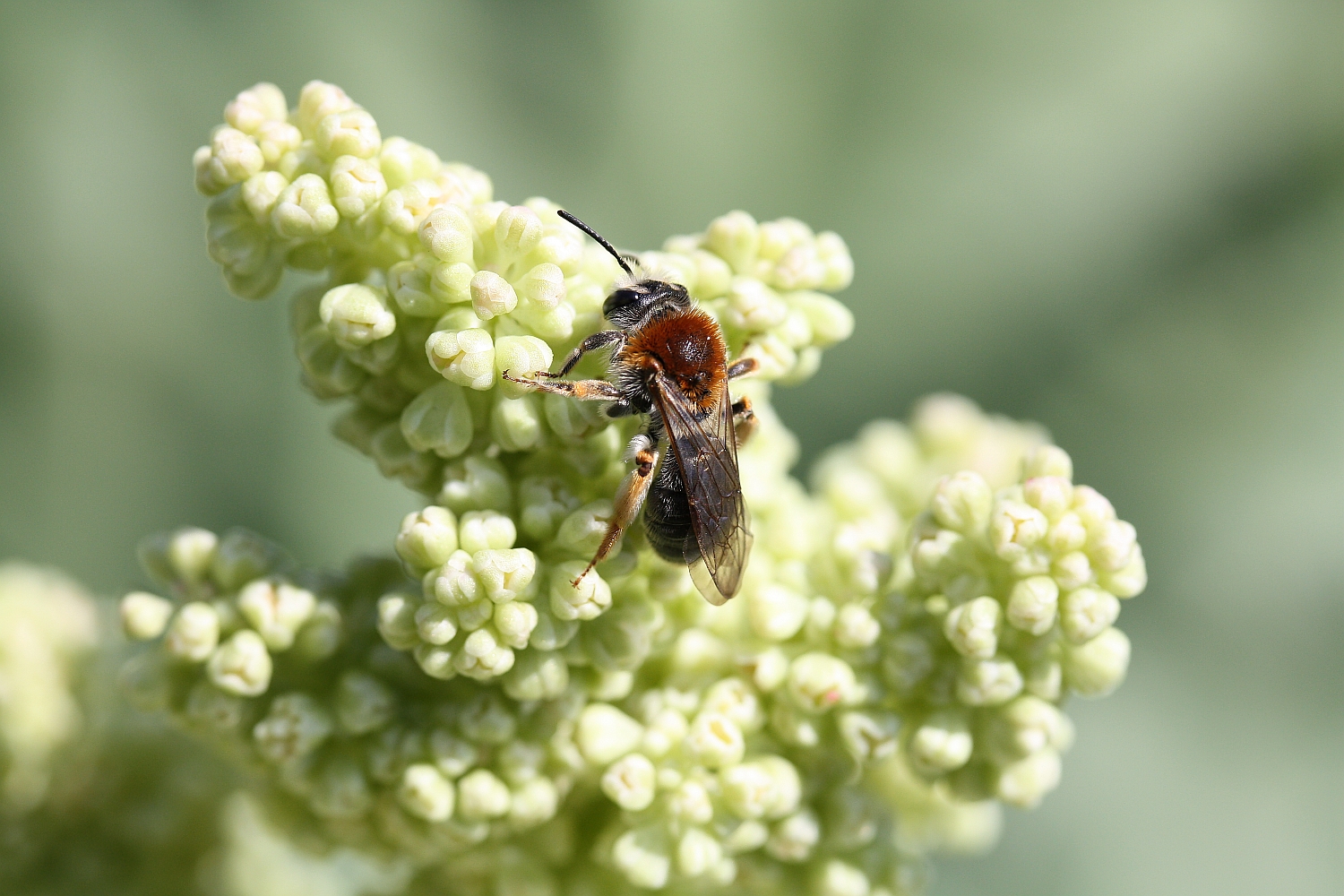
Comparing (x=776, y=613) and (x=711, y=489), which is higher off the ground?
(x=711, y=489)

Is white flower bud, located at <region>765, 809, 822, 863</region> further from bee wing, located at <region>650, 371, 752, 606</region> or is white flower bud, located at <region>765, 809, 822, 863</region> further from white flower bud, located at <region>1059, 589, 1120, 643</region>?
white flower bud, located at <region>1059, 589, 1120, 643</region>

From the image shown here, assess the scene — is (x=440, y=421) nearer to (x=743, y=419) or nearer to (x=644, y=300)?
(x=644, y=300)

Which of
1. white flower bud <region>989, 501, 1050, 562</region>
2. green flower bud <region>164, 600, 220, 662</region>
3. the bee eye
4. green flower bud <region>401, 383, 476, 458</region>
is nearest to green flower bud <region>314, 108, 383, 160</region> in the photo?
green flower bud <region>401, 383, 476, 458</region>

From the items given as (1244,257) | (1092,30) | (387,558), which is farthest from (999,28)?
(387,558)

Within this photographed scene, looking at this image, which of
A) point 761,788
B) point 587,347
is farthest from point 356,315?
point 761,788

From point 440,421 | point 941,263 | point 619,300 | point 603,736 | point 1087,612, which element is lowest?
point 603,736

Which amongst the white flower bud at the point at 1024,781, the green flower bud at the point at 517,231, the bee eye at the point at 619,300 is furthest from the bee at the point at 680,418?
the white flower bud at the point at 1024,781

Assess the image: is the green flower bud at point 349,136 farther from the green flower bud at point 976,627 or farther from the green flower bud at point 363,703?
the green flower bud at point 976,627

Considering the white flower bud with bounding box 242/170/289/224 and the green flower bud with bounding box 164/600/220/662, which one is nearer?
the white flower bud with bounding box 242/170/289/224

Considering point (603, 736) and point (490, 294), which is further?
point (603, 736)
